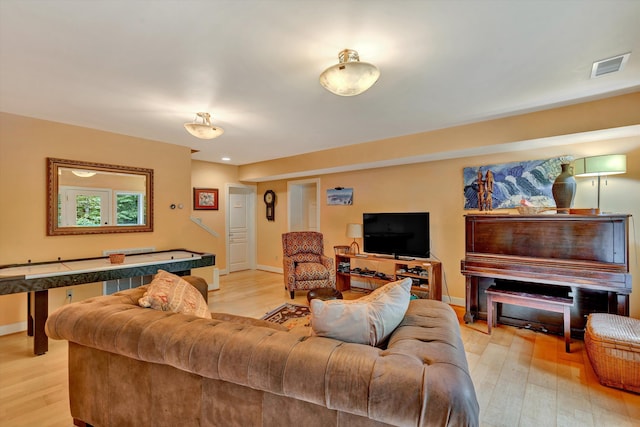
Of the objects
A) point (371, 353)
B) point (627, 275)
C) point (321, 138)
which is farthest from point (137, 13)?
point (627, 275)

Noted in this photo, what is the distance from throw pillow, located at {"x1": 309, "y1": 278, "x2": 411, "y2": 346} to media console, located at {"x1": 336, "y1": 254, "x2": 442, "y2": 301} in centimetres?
288

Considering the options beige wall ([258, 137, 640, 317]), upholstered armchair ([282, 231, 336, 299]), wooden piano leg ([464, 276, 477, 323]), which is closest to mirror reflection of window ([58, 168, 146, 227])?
upholstered armchair ([282, 231, 336, 299])

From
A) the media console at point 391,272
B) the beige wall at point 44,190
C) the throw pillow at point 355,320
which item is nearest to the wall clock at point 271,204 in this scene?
the beige wall at point 44,190

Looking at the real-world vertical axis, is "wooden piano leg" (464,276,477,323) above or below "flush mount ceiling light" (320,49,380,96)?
below

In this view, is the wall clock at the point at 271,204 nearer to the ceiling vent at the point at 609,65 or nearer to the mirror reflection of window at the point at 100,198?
the mirror reflection of window at the point at 100,198

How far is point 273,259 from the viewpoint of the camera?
6.59 m

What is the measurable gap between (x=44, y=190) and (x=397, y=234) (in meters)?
4.59

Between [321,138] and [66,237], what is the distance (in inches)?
136

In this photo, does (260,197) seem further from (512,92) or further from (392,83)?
(512,92)

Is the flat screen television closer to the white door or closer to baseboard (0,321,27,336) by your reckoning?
the white door

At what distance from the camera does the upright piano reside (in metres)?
2.72

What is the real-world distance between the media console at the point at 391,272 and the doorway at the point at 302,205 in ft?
5.21

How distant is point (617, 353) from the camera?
219cm

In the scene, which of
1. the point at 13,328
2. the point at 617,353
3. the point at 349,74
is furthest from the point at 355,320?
the point at 13,328
